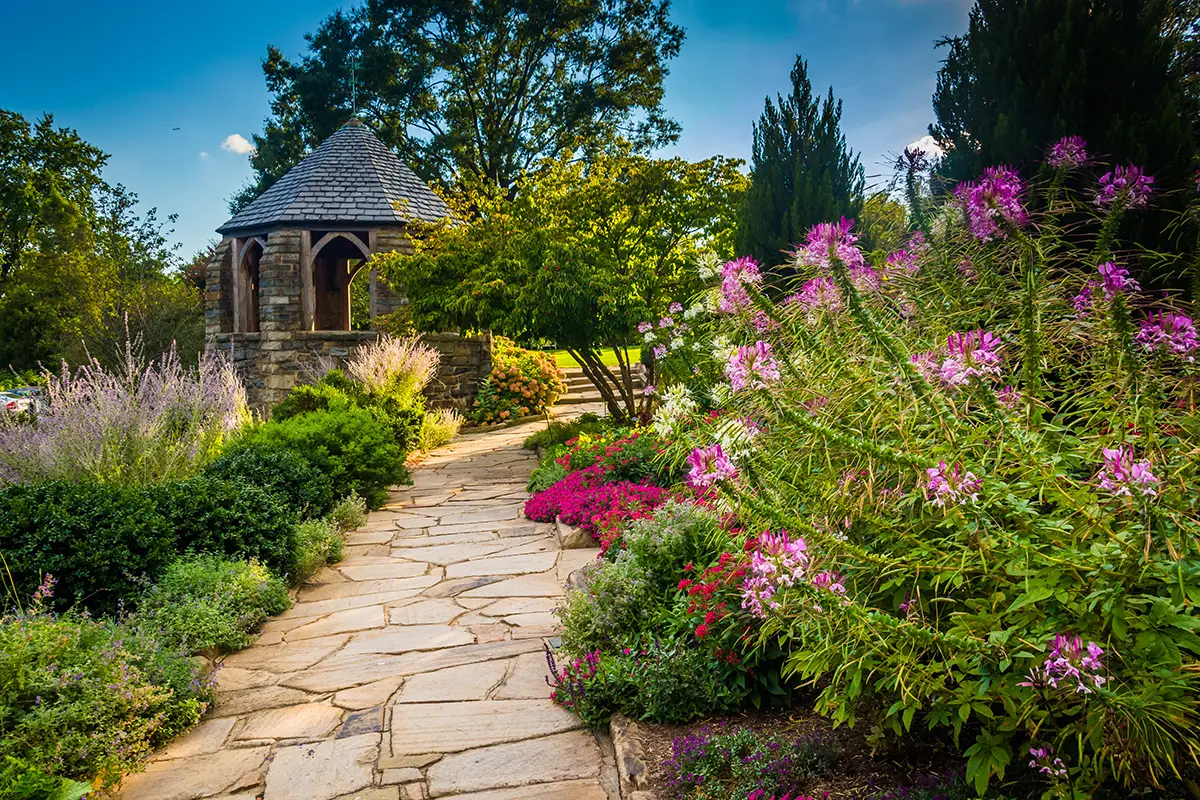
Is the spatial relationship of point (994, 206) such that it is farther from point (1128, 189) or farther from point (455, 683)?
point (455, 683)

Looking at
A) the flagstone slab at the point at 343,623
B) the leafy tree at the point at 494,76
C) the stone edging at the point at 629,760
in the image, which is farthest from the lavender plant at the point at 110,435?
the leafy tree at the point at 494,76

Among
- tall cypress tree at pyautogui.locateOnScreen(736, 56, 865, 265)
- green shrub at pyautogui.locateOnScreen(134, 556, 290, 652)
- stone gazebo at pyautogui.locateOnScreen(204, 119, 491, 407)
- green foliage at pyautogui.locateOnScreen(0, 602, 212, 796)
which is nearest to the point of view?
green foliage at pyautogui.locateOnScreen(0, 602, 212, 796)

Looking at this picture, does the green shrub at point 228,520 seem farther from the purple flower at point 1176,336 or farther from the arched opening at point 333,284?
the arched opening at point 333,284

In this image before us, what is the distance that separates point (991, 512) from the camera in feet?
6.30

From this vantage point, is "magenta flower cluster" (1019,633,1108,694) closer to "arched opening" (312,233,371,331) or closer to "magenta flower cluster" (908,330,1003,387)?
"magenta flower cluster" (908,330,1003,387)

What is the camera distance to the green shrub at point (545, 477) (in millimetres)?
7758

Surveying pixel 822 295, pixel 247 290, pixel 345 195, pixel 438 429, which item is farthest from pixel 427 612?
pixel 247 290

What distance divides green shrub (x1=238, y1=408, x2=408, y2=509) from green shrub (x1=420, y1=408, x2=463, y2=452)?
9.11ft

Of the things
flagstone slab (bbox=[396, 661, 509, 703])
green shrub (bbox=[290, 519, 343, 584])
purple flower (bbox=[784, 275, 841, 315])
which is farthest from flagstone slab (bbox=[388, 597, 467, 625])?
purple flower (bbox=[784, 275, 841, 315])

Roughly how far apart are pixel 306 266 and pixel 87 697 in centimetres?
1280

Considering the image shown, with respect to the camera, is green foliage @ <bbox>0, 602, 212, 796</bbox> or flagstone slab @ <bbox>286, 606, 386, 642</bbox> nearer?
green foliage @ <bbox>0, 602, 212, 796</bbox>

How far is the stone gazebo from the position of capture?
14.2 meters

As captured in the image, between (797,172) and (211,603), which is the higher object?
(797,172)

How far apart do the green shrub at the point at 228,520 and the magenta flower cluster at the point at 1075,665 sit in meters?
4.68
